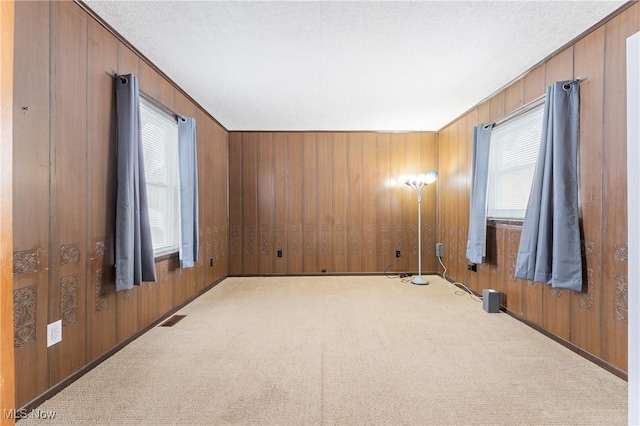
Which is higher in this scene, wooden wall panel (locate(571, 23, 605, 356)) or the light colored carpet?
wooden wall panel (locate(571, 23, 605, 356))

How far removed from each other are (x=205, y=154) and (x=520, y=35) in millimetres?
3933

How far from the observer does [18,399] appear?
1.62 meters

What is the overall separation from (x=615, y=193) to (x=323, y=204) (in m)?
3.85

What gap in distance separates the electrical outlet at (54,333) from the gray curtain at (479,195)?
4.12 meters

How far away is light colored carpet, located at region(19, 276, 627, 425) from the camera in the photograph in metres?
1.68

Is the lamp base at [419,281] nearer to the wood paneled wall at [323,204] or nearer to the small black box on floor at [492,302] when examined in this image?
the wood paneled wall at [323,204]

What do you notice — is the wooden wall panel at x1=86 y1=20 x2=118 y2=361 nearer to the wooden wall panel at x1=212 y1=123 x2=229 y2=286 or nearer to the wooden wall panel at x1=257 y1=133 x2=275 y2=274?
the wooden wall panel at x1=212 y1=123 x2=229 y2=286

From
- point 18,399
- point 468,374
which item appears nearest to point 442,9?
point 468,374

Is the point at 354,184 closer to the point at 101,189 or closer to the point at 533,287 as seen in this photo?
the point at 533,287

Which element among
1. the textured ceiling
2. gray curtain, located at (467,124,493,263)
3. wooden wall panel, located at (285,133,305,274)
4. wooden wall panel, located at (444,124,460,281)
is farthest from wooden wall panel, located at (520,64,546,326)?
wooden wall panel, located at (285,133,305,274)

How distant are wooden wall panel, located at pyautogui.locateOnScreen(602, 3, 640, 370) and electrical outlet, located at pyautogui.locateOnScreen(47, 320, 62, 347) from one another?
12.5ft

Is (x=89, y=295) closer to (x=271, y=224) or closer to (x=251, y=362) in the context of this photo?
(x=251, y=362)

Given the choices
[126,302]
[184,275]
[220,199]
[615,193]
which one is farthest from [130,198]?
[615,193]

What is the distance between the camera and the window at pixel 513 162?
3.03 metres
